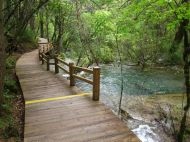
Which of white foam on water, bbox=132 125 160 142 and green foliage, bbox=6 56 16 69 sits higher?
green foliage, bbox=6 56 16 69

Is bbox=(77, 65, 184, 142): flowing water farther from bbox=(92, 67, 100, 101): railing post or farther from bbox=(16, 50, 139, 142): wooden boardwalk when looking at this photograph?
bbox=(16, 50, 139, 142): wooden boardwalk

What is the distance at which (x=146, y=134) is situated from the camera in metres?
9.79

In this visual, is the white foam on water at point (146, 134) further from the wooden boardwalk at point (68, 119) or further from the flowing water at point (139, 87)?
the wooden boardwalk at point (68, 119)

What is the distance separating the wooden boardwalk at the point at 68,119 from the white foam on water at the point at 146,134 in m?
2.22

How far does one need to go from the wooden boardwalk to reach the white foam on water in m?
2.22

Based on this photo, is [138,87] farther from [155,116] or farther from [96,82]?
[96,82]

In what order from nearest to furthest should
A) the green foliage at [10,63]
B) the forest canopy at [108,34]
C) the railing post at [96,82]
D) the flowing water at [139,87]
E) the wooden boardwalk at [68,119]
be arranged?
the wooden boardwalk at [68,119], the railing post at [96,82], the flowing water at [139,87], the green foliage at [10,63], the forest canopy at [108,34]

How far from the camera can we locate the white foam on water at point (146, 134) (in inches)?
372

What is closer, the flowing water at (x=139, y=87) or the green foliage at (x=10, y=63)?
the flowing water at (x=139, y=87)

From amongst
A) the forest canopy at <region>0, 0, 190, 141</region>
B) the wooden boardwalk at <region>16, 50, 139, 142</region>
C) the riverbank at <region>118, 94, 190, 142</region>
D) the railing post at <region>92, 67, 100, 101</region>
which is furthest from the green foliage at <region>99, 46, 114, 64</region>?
the railing post at <region>92, 67, 100, 101</region>

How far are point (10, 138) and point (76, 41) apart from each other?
69.6ft

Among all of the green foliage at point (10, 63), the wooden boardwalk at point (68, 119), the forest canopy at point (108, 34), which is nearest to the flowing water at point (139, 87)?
the forest canopy at point (108, 34)

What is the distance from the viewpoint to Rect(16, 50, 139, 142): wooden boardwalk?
630cm

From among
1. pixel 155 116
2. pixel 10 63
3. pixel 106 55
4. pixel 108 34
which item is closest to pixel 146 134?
pixel 155 116
